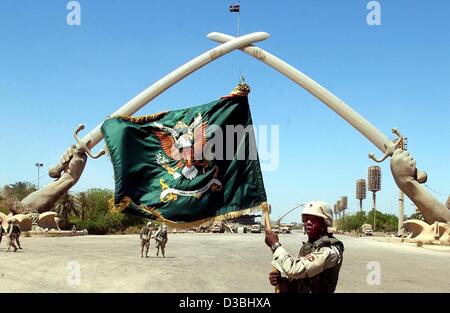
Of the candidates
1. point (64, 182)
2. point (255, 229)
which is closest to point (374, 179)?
point (255, 229)

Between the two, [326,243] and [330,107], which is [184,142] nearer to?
[326,243]

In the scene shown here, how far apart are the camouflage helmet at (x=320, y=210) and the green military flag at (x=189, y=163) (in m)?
1.86

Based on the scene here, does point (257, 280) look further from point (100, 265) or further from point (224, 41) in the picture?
point (224, 41)

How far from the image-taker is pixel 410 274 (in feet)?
59.2

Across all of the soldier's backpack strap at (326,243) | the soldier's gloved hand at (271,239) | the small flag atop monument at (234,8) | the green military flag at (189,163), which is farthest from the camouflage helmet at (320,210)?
the small flag atop monument at (234,8)

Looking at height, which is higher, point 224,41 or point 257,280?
point 224,41

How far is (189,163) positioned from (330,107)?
3359 centimetres

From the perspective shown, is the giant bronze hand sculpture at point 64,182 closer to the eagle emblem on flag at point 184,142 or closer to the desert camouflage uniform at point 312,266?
the eagle emblem on flag at point 184,142

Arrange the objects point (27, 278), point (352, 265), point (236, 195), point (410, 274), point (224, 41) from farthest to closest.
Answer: point (224, 41) < point (352, 265) < point (410, 274) < point (27, 278) < point (236, 195)

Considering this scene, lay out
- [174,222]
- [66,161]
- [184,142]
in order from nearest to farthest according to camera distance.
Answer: [174,222] < [184,142] < [66,161]

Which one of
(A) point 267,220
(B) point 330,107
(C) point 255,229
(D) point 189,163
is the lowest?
(C) point 255,229

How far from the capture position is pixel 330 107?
1550 inches
